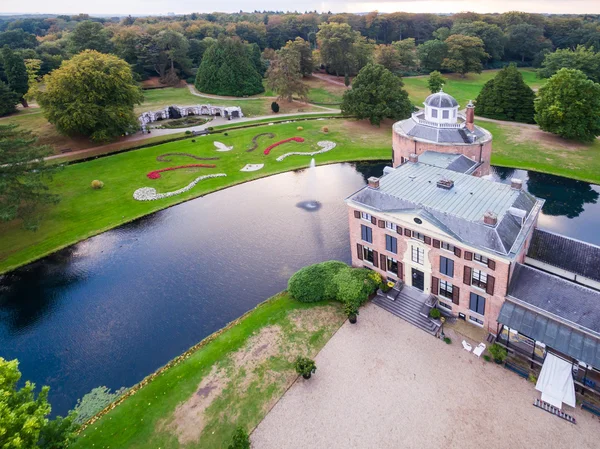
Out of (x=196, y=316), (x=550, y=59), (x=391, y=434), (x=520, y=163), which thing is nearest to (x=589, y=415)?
(x=391, y=434)

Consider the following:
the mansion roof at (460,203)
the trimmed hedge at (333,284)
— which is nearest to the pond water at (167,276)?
the trimmed hedge at (333,284)

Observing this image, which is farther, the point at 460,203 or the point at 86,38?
the point at 86,38

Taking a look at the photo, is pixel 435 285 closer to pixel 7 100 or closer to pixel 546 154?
pixel 546 154

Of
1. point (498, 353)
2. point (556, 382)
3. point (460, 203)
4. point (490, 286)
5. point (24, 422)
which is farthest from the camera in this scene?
point (460, 203)

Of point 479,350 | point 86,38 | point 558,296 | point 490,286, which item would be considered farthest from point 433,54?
point 479,350

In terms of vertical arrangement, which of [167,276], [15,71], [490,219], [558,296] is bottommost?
[167,276]

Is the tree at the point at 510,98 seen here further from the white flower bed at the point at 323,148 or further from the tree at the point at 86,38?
the tree at the point at 86,38

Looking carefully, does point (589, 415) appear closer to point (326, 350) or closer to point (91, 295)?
point (326, 350)
